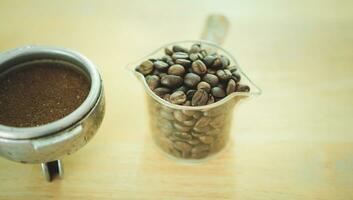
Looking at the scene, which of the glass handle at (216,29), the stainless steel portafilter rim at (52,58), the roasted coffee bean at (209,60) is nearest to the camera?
the stainless steel portafilter rim at (52,58)

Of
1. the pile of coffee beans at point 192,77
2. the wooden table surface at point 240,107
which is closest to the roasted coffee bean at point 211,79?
the pile of coffee beans at point 192,77

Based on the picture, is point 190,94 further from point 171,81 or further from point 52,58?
point 52,58

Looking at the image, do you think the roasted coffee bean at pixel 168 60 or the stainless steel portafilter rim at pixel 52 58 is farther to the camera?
the roasted coffee bean at pixel 168 60

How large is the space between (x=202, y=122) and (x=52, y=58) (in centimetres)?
21

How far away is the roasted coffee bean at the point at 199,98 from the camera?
50 centimetres

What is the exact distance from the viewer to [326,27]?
77cm

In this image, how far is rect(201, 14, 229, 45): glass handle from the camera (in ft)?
2.29

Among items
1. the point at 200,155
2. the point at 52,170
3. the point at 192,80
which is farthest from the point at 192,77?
the point at 52,170

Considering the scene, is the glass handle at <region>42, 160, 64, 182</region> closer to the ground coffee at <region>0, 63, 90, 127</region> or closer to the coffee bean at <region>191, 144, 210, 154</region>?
the ground coffee at <region>0, 63, 90, 127</region>

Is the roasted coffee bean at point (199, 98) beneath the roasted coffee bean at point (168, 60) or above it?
beneath

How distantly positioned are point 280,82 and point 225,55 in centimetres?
13

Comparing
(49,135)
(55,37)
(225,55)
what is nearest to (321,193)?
(225,55)

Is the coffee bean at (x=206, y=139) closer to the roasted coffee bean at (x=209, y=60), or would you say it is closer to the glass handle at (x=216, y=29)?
the roasted coffee bean at (x=209, y=60)

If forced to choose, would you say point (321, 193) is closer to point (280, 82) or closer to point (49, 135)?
point (280, 82)
